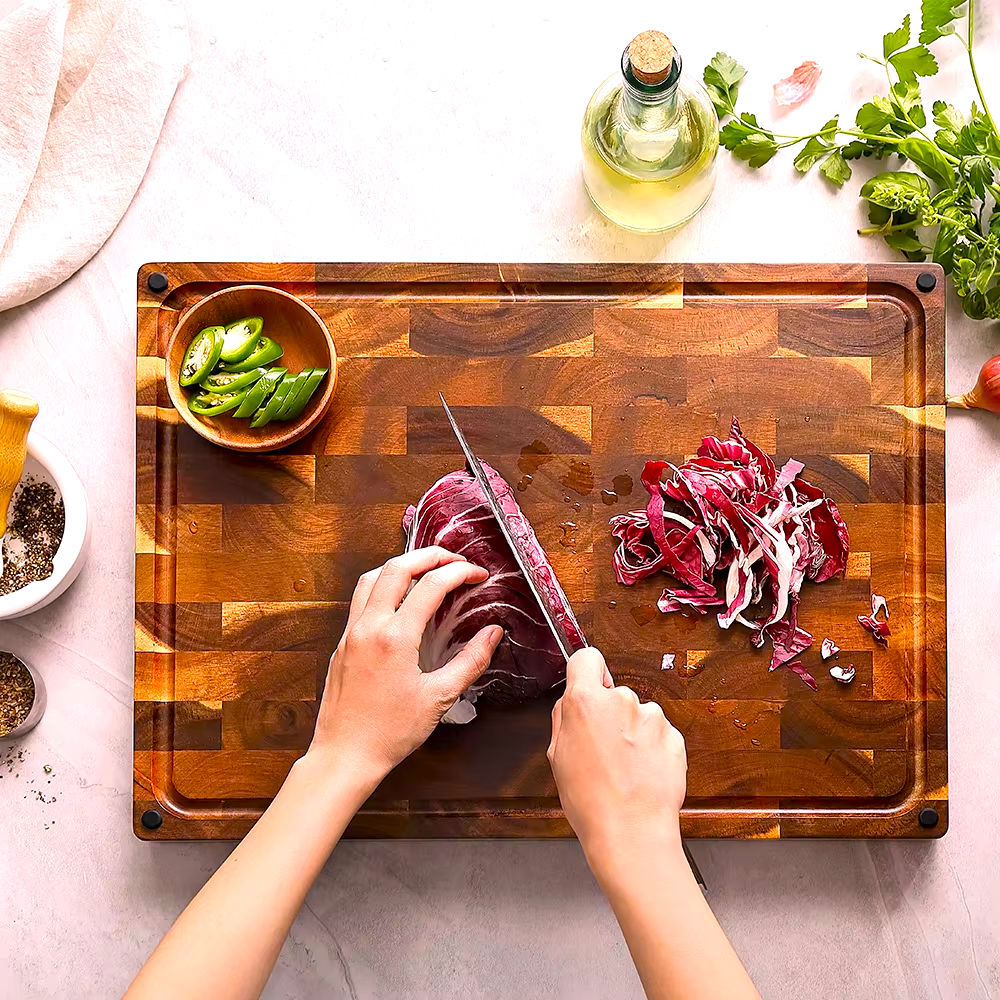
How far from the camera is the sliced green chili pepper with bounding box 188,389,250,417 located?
203 centimetres

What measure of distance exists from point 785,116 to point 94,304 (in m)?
1.89

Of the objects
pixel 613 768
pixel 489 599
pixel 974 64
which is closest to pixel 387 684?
pixel 489 599

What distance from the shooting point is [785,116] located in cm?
231

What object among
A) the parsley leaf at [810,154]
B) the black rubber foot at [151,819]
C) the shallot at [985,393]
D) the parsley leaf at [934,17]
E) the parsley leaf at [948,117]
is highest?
the parsley leaf at [934,17]

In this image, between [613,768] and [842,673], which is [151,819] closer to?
[613,768]

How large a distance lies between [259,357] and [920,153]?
1.68 m

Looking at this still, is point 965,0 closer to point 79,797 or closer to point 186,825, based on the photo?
point 186,825

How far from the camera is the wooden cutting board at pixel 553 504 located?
2.11 m

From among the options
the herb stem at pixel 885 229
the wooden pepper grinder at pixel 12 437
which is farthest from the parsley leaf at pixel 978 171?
the wooden pepper grinder at pixel 12 437

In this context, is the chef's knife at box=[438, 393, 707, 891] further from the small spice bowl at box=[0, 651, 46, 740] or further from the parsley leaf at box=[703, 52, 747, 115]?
the small spice bowl at box=[0, 651, 46, 740]

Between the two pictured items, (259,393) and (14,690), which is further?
(14,690)

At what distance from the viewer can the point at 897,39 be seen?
7.02ft

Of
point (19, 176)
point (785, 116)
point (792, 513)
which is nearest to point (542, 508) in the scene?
point (792, 513)

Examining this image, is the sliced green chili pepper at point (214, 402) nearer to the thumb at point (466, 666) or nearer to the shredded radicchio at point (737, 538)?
the thumb at point (466, 666)
